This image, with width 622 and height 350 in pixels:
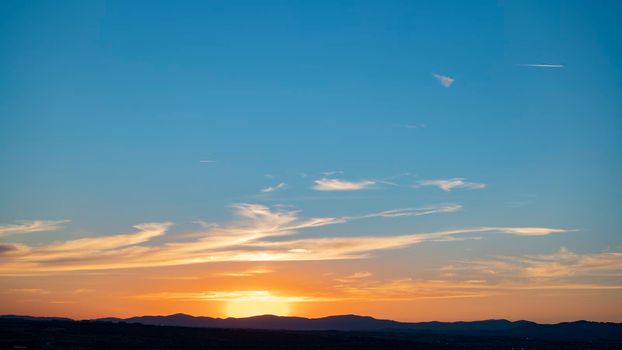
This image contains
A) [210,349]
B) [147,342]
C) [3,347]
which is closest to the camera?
[3,347]

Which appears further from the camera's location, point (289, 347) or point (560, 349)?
point (560, 349)

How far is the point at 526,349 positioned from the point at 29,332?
98741 millimetres

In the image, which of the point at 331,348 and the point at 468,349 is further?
the point at 468,349

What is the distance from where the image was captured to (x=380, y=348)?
111 m

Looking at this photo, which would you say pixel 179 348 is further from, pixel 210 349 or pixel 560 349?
pixel 560 349

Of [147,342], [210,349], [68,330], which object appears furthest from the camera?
[68,330]

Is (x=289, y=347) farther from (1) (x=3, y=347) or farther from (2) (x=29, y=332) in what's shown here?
(2) (x=29, y=332)

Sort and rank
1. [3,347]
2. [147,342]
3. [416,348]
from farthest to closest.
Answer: [416,348]
[147,342]
[3,347]

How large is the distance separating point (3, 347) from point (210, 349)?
28.0m

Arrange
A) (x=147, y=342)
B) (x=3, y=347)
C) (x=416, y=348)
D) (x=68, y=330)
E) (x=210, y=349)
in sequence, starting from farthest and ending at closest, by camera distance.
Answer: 1. (x=68, y=330)
2. (x=416, y=348)
3. (x=147, y=342)
4. (x=210, y=349)
5. (x=3, y=347)

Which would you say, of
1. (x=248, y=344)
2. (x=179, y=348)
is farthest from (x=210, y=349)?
(x=248, y=344)

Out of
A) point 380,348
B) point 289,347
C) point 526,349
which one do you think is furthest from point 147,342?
point 526,349

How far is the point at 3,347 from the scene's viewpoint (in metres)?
83.1

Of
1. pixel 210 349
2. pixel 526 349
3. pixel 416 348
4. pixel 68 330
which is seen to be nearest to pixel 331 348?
pixel 416 348
